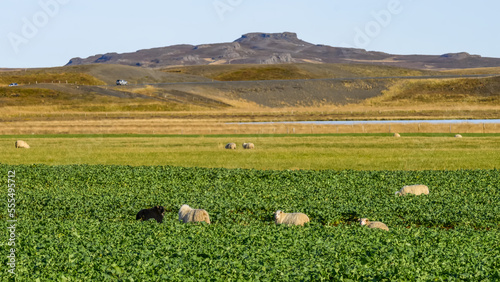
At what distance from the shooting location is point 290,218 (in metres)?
23.2

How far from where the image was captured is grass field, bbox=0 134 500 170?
151ft

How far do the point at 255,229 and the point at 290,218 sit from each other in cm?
208

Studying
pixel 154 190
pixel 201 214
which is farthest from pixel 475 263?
pixel 154 190

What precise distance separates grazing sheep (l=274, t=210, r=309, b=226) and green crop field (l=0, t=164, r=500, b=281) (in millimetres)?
417

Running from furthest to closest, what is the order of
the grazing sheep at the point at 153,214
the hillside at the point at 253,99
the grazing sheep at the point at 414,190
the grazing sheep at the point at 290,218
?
the hillside at the point at 253,99 → the grazing sheep at the point at 414,190 → the grazing sheep at the point at 153,214 → the grazing sheep at the point at 290,218

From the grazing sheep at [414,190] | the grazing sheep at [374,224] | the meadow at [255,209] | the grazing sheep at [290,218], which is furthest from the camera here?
the grazing sheep at [414,190]

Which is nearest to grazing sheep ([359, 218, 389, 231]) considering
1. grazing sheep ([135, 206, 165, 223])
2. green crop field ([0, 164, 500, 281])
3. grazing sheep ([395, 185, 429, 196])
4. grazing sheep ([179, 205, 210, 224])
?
green crop field ([0, 164, 500, 281])

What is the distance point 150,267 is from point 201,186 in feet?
57.0

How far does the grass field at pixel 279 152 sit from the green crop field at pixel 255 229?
9268 millimetres

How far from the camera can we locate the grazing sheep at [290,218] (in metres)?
22.8

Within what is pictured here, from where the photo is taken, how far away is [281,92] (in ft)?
621

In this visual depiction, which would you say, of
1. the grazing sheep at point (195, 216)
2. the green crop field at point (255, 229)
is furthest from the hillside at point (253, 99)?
the grazing sheep at point (195, 216)

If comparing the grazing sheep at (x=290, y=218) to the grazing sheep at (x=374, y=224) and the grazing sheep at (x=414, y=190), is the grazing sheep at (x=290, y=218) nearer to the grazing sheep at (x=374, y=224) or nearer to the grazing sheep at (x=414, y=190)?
the grazing sheep at (x=374, y=224)

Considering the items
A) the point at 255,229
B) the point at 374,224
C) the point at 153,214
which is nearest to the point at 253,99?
the point at 153,214
